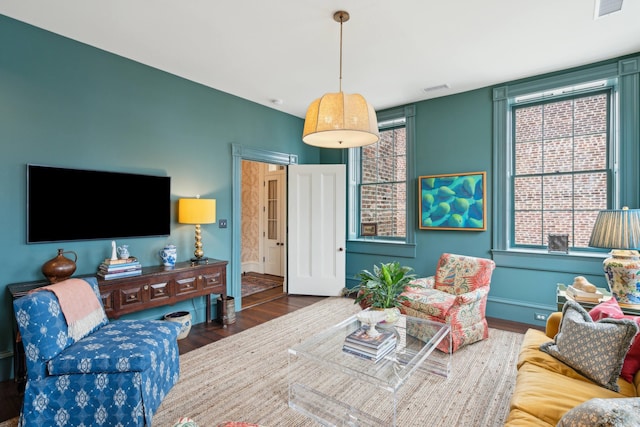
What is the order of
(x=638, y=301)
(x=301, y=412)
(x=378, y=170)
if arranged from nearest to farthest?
(x=301, y=412), (x=638, y=301), (x=378, y=170)

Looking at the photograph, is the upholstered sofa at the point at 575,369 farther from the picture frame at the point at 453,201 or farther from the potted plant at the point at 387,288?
the picture frame at the point at 453,201

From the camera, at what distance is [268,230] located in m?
6.66

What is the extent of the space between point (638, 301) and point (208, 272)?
386 cm

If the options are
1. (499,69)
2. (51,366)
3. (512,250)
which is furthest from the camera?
(512,250)

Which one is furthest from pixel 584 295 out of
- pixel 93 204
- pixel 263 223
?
→ pixel 263 223

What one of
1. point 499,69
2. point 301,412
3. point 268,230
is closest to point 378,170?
point 499,69

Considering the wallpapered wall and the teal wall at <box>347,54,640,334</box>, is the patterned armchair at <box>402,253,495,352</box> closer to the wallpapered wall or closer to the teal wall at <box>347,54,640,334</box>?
the teal wall at <box>347,54,640,334</box>

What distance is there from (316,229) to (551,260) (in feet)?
10.1

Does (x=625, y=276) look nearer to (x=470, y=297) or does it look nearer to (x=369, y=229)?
(x=470, y=297)

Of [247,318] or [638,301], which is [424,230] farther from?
[247,318]

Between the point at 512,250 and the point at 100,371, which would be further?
the point at 512,250

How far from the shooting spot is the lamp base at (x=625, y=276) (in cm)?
238

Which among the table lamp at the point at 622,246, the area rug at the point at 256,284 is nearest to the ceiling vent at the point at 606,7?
the table lamp at the point at 622,246

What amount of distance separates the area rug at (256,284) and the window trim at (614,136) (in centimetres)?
362
